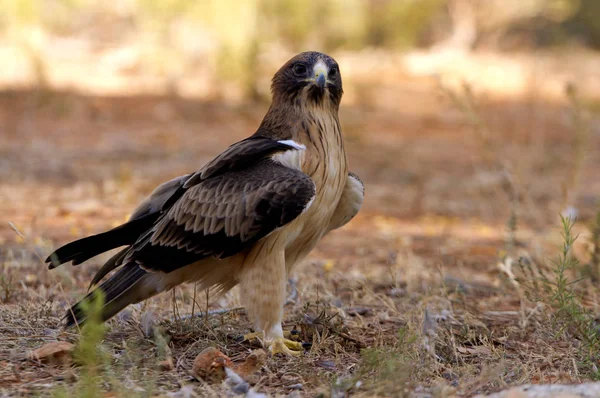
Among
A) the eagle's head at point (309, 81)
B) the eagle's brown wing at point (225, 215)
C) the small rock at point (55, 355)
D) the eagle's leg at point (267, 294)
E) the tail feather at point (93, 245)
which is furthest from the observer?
the eagle's head at point (309, 81)

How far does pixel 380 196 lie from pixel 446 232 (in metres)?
1.85

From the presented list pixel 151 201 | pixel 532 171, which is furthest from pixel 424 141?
pixel 151 201

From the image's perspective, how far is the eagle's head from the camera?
4395 millimetres

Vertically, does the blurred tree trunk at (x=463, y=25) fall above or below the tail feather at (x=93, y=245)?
above

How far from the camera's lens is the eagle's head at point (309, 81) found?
4395 millimetres

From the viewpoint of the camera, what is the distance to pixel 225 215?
404 cm

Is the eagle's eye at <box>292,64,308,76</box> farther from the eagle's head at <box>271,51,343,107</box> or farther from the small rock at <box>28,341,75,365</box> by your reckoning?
the small rock at <box>28,341,75,365</box>

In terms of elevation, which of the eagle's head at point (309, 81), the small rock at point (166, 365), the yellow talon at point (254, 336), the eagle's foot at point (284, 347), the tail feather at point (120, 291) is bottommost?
the eagle's foot at point (284, 347)

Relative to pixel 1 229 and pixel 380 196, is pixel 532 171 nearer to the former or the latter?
pixel 380 196

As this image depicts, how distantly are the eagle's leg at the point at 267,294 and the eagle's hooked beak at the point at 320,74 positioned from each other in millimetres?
894

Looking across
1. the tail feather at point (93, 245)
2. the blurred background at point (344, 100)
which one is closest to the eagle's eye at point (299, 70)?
the tail feather at point (93, 245)

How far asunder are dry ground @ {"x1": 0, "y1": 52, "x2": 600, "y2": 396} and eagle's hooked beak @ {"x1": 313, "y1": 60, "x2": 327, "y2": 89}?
3.85 feet

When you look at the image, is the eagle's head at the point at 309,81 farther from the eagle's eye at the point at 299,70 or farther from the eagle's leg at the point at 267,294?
the eagle's leg at the point at 267,294

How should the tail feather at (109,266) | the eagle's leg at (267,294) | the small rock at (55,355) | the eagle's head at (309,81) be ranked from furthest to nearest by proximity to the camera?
the eagle's head at (309,81), the tail feather at (109,266), the eagle's leg at (267,294), the small rock at (55,355)
